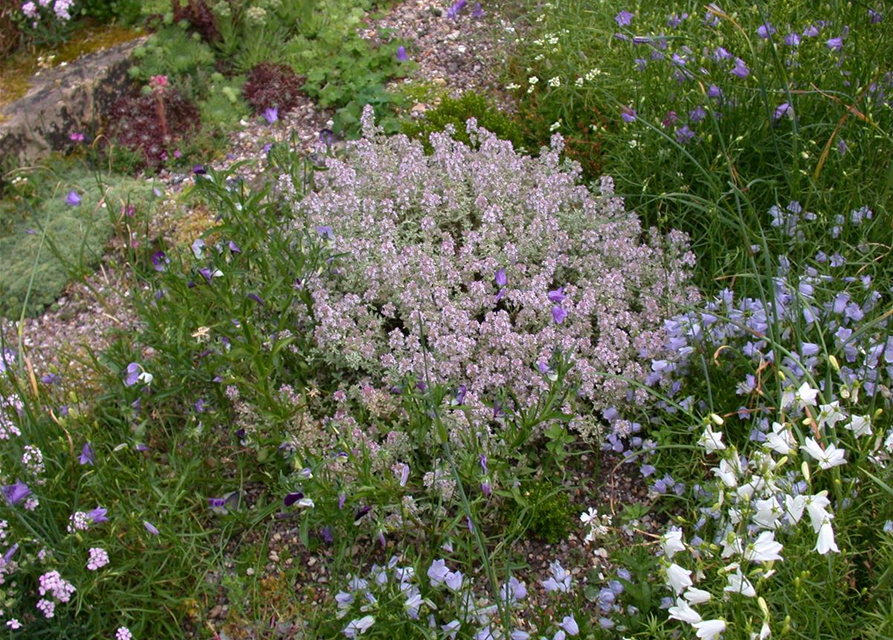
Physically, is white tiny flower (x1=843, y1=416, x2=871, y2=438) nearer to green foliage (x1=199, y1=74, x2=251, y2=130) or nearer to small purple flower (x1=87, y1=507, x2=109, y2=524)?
small purple flower (x1=87, y1=507, x2=109, y2=524)

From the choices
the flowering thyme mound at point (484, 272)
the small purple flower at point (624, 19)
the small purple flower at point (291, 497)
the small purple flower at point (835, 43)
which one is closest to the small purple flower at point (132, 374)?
the flowering thyme mound at point (484, 272)

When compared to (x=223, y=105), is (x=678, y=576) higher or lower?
lower

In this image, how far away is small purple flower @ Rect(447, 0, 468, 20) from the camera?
222 inches

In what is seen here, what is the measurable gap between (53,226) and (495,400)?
2.70m

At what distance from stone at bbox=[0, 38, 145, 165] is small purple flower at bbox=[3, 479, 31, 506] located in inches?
105

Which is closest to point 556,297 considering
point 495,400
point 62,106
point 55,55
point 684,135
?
point 495,400

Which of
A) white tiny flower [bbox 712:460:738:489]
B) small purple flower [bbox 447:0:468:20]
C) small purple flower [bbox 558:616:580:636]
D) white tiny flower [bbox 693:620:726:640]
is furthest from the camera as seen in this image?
small purple flower [bbox 447:0:468:20]

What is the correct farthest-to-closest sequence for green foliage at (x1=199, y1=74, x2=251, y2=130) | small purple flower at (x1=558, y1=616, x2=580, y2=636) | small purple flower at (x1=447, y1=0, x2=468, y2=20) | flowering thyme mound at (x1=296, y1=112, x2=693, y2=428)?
small purple flower at (x1=447, y1=0, x2=468, y2=20)
green foliage at (x1=199, y1=74, x2=251, y2=130)
flowering thyme mound at (x1=296, y1=112, x2=693, y2=428)
small purple flower at (x1=558, y1=616, x2=580, y2=636)

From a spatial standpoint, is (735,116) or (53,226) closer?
(735,116)

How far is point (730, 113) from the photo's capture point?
12.8ft

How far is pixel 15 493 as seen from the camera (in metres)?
2.78

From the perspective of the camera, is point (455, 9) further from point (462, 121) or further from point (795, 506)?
point (795, 506)

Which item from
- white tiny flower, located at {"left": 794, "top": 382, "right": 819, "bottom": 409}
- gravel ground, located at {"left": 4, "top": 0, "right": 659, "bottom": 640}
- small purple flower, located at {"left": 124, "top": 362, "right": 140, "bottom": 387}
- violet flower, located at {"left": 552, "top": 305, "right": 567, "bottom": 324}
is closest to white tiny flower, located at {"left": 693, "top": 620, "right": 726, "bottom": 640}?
white tiny flower, located at {"left": 794, "top": 382, "right": 819, "bottom": 409}

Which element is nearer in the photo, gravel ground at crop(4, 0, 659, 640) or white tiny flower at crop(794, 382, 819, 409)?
white tiny flower at crop(794, 382, 819, 409)
